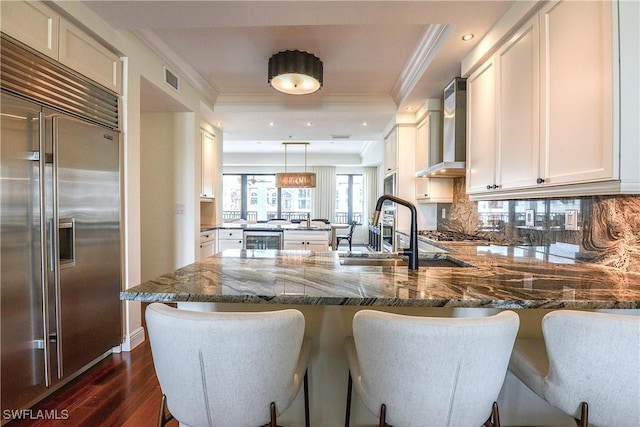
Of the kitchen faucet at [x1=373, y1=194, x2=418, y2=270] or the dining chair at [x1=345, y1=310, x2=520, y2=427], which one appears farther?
the kitchen faucet at [x1=373, y1=194, x2=418, y2=270]

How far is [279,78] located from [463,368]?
107 inches

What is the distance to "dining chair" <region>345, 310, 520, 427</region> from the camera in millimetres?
833

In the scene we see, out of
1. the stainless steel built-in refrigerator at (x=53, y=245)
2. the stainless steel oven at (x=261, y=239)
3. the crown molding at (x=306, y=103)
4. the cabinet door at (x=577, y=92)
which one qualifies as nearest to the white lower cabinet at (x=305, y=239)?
the stainless steel oven at (x=261, y=239)

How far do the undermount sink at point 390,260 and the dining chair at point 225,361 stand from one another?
927mm

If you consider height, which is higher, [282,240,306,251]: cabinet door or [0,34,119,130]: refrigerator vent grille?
[0,34,119,130]: refrigerator vent grille

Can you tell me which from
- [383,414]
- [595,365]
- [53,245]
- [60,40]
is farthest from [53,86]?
[595,365]

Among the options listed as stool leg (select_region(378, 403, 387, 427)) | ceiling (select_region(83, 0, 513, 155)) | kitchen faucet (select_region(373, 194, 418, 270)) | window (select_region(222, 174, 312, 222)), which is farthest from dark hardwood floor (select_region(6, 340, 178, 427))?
window (select_region(222, 174, 312, 222))

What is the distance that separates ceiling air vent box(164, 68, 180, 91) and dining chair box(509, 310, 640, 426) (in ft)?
11.4

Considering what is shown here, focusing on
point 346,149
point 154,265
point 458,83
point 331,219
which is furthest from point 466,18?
point 331,219

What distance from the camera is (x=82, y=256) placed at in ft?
6.68

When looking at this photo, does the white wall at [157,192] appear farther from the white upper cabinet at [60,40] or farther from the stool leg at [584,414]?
the stool leg at [584,414]

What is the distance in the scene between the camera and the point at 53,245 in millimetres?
1797

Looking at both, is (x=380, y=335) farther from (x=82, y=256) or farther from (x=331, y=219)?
(x=331, y=219)

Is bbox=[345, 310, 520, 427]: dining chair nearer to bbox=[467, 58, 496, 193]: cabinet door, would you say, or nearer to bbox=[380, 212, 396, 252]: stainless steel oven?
bbox=[467, 58, 496, 193]: cabinet door
